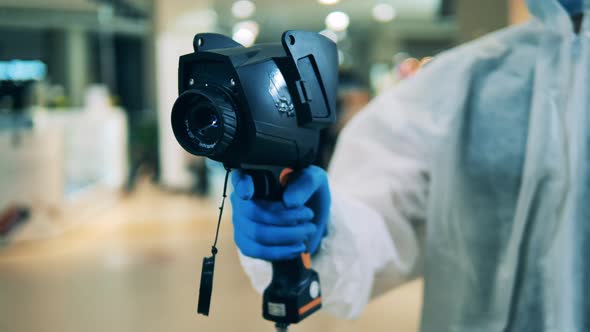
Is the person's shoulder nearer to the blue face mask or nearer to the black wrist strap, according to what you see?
the blue face mask

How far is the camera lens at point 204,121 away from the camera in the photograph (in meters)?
0.52

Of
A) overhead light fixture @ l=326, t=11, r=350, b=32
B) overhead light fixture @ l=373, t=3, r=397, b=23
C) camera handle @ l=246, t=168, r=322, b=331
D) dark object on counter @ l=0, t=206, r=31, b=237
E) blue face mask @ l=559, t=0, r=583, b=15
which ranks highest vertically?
overhead light fixture @ l=373, t=3, r=397, b=23

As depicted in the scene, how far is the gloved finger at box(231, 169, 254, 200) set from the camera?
0.62 metres

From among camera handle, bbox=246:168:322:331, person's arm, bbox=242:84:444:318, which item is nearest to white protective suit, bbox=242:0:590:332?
person's arm, bbox=242:84:444:318

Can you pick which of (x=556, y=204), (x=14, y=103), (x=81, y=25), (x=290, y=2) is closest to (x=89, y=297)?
(x=14, y=103)

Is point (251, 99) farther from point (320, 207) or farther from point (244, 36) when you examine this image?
point (244, 36)

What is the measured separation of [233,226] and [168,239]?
313 cm

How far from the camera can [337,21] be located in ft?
24.1

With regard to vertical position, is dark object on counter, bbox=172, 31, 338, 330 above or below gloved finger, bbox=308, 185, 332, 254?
above

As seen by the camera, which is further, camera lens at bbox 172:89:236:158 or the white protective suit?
the white protective suit

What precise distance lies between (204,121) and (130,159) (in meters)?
6.37

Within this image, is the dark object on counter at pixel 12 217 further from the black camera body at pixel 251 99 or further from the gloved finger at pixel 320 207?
the black camera body at pixel 251 99

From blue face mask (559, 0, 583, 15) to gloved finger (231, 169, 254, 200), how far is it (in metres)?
0.57

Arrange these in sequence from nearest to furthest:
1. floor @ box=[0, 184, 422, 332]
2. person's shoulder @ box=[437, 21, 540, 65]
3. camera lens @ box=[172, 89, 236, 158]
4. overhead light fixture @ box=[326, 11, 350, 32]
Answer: camera lens @ box=[172, 89, 236, 158]
person's shoulder @ box=[437, 21, 540, 65]
floor @ box=[0, 184, 422, 332]
overhead light fixture @ box=[326, 11, 350, 32]
